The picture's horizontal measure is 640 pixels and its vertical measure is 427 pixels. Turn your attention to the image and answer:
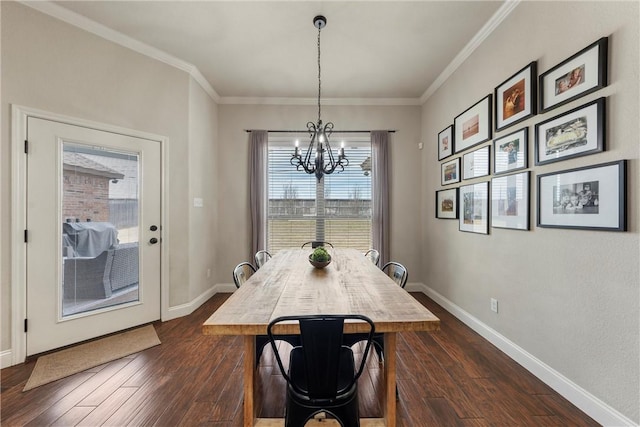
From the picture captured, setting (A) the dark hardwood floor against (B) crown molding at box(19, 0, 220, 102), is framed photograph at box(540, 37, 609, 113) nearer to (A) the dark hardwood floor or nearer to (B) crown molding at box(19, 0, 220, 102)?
(A) the dark hardwood floor

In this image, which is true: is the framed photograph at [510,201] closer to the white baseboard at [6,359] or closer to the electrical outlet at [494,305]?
the electrical outlet at [494,305]

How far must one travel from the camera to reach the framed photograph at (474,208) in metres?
2.74

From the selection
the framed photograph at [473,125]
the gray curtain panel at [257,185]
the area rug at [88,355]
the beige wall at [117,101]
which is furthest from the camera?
the gray curtain panel at [257,185]

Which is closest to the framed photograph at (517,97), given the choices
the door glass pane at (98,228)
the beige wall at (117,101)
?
the beige wall at (117,101)

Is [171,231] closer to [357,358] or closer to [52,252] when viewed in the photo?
[52,252]

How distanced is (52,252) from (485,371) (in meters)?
3.86

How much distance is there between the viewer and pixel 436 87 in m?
3.80

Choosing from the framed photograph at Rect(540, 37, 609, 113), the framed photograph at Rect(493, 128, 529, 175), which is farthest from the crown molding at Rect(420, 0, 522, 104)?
the framed photograph at Rect(493, 128, 529, 175)

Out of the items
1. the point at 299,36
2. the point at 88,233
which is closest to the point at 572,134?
the point at 299,36

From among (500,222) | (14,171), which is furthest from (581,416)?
(14,171)

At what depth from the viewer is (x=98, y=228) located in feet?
8.90

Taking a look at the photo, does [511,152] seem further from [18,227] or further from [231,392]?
[18,227]

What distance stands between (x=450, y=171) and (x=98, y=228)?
4.04 meters

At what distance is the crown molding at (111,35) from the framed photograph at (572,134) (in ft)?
12.4
